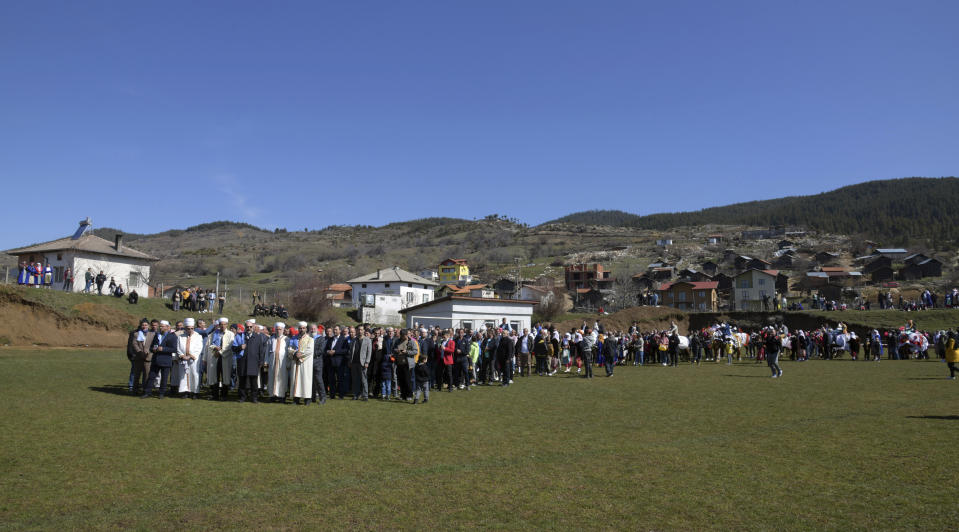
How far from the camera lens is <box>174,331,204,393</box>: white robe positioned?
1428cm

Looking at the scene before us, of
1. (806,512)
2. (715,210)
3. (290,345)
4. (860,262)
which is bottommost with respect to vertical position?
(806,512)

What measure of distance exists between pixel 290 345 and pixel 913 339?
30.2 metres

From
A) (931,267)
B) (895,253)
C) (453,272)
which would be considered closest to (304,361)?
(453,272)

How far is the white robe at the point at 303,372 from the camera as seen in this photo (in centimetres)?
1405

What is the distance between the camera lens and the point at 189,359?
559 inches

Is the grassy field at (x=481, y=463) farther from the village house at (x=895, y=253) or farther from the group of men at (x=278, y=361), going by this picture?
the village house at (x=895, y=253)

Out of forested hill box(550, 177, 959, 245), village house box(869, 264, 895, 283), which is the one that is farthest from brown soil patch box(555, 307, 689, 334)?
forested hill box(550, 177, 959, 245)

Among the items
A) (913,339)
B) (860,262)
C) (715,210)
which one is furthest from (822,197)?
(913,339)

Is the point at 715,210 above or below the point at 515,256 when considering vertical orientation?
above

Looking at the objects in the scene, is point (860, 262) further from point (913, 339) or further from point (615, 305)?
point (913, 339)

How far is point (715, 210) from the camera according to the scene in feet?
653

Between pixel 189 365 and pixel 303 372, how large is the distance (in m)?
2.76

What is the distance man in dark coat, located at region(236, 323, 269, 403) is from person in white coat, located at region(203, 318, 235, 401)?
1.61ft

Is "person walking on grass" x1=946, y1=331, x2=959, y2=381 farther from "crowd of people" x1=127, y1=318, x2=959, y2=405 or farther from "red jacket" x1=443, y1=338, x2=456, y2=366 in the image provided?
"red jacket" x1=443, y1=338, x2=456, y2=366
